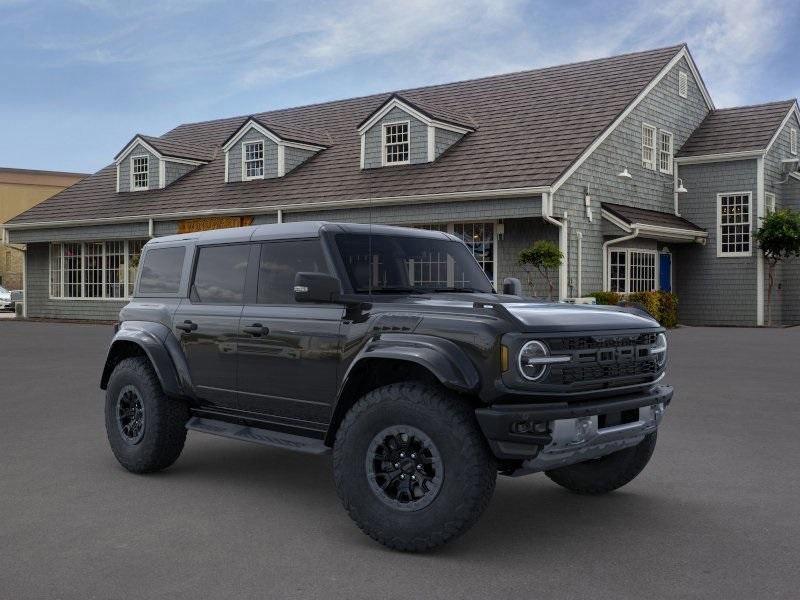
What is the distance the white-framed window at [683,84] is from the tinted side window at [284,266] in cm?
2429

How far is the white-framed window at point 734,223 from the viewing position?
85.9 feet

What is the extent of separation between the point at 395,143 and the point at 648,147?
7.37 m

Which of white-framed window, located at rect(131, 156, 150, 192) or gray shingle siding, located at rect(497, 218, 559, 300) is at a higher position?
white-framed window, located at rect(131, 156, 150, 192)

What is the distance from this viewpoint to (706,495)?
614 cm

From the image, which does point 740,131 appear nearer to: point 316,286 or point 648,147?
point 648,147

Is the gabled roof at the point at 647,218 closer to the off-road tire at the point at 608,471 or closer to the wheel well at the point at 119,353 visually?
the off-road tire at the point at 608,471

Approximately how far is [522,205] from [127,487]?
645 inches

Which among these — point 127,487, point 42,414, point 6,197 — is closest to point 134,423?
point 127,487

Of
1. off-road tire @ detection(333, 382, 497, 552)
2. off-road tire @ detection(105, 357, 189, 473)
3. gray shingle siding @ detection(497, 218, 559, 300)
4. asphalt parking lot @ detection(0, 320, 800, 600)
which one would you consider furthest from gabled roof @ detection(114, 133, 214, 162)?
off-road tire @ detection(333, 382, 497, 552)

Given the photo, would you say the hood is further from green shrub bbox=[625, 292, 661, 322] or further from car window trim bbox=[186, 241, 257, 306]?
green shrub bbox=[625, 292, 661, 322]

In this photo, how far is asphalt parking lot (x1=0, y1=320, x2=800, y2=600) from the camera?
4.37 metres

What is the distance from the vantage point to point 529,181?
21641 mm

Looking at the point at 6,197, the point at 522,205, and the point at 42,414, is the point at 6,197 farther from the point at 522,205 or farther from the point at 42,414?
the point at 42,414

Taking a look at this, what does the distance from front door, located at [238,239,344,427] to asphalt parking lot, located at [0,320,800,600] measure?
0.68 m
